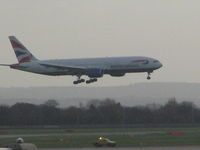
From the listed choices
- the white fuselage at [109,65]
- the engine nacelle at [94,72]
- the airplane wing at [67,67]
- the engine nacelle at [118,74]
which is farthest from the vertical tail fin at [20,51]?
the engine nacelle at [118,74]

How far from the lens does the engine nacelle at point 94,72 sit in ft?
438

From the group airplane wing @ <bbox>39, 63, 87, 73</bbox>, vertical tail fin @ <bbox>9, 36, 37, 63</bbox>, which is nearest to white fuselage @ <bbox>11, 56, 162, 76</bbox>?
airplane wing @ <bbox>39, 63, 87, 73</bbox>

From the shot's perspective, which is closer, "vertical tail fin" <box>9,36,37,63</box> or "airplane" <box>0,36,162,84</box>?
"airplane" <box>0,36,162,84</box>

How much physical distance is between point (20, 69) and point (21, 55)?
4.95 m

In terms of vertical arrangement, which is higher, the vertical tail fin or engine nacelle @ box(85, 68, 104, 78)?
the vertical tail fin

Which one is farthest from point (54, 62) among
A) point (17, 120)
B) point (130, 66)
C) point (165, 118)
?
point (165, 118)

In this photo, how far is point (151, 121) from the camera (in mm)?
190125

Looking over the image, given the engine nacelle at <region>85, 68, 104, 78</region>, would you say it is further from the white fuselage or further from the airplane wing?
the airplane wing

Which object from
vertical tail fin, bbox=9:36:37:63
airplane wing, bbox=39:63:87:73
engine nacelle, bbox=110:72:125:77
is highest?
vertical tail fin, bbox=9:36:37:63

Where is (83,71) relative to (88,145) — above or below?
above

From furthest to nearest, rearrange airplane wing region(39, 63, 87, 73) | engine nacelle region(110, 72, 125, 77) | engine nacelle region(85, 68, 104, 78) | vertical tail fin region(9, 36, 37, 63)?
1. vertical tail fin region(9, 36, 37, 63)
2. airplane wing region(39, 63, 87, 73)
3. engine nacelle region(85, 68, 104, 78)
4. engine nacelle region(110, 72, 125, 77)

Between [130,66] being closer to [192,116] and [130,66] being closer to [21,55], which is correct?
[21,55]

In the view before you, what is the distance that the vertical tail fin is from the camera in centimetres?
14850

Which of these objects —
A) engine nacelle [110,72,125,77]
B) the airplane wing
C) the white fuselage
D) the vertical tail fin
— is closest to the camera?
the white fuselage
